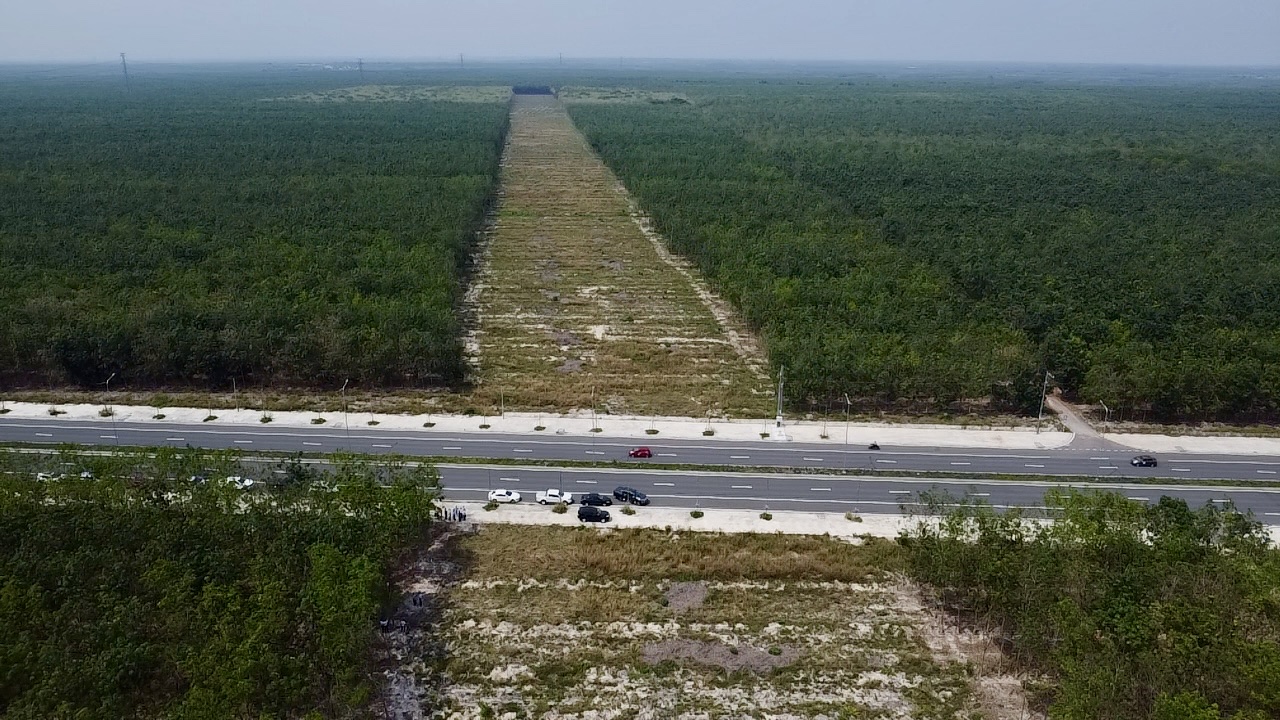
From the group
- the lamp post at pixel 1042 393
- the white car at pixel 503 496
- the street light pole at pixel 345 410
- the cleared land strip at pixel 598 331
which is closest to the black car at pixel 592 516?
the white car at pixel 503 496

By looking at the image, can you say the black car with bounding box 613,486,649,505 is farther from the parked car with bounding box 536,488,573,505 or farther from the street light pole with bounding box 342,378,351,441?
the street light pole with bounding box 342,378,351,441

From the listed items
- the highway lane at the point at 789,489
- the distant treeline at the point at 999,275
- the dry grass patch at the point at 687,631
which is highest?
the distant treeline at the point at 999,275

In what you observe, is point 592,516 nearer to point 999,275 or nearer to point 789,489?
point 789,489

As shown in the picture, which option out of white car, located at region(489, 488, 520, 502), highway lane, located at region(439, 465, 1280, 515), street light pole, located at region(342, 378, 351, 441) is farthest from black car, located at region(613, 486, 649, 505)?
street light pole, located at region(342, 378, 351, 441)

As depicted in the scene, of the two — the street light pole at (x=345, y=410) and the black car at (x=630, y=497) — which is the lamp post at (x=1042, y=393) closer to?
the black car at (x=630, y=497)

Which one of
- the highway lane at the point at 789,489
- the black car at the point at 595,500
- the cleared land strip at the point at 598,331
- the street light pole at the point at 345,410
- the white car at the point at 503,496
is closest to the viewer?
the black car at the point at 595,500

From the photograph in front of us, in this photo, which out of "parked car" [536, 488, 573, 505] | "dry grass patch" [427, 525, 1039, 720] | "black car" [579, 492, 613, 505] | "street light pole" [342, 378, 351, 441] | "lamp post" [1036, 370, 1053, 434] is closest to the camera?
"dry grass patch" [427, 525, 1039, 720]
